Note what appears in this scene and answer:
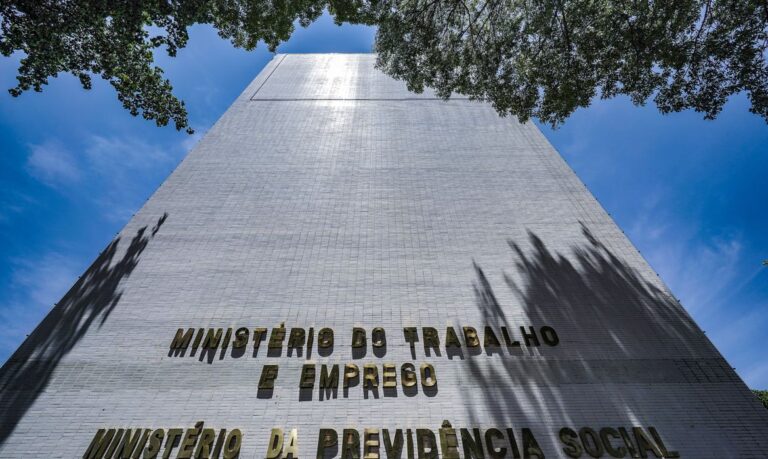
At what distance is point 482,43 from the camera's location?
526 inches

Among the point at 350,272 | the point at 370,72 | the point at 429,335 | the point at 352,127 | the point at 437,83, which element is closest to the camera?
the point at 429,335

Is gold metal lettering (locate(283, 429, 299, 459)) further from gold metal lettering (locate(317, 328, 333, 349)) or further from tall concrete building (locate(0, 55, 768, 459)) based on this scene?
gold metal lettering (locate(317, 328, 333, 349))

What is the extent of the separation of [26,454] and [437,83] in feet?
51.5

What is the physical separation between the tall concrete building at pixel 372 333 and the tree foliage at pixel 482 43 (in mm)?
3186

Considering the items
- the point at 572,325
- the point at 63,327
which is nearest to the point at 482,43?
the point at 572,325

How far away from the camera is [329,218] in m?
12.1

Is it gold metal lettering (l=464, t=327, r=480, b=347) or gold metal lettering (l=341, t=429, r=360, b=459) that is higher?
gold metal lettering (l=464, t=327, r=480, b=347)

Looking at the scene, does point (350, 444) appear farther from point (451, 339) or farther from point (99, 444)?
point (99, 444)

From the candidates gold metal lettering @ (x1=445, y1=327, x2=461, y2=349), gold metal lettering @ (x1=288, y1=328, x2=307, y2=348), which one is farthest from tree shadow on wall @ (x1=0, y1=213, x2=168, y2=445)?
gold metal lettering @ (x1=445, y1=327, x2=461, y2=349)

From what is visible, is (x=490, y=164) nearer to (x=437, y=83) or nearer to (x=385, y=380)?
(x=437, y=83)

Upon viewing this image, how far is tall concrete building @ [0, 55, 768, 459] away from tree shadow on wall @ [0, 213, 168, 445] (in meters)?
0.05

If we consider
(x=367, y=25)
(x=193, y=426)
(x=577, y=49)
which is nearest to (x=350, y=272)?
(x=193, y=426)

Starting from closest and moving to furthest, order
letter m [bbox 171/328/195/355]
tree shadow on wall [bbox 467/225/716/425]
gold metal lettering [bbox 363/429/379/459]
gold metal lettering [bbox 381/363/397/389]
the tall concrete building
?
gold metal lettering [bbox 363/429/379/459], the tall concrete building, tree shadow on wall [bbox 467/225/716/425], gold metal lettering [bbox 381/363/397/389], letter m [bbox 171/328/195/355]

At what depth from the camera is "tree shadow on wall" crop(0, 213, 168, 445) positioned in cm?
799
